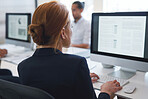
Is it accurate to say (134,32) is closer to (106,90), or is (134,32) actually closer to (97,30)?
(97,30)

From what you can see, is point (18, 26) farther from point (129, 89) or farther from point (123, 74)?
point (129, 89)

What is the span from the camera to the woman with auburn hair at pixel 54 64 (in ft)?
2.82

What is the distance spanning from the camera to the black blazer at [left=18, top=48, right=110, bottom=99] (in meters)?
0.86

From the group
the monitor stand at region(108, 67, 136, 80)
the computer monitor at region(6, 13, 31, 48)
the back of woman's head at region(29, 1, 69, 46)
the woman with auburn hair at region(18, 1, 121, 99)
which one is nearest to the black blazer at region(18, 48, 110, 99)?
the woman with auburn hair at region(18, 1, 121, 99)

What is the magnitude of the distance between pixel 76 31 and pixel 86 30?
0.20 m

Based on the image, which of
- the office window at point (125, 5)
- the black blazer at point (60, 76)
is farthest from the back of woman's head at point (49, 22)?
the office window at point (125, 5)

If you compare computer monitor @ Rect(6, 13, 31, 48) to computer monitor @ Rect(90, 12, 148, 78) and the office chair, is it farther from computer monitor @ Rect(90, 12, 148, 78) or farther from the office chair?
the office chair

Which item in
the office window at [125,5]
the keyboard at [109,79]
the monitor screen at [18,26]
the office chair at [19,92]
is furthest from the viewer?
the office window at [125,5]

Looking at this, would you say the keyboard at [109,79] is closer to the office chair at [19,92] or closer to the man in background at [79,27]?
the office chair at [19,92]

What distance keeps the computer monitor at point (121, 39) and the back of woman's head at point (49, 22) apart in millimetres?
609

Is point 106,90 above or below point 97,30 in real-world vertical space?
below

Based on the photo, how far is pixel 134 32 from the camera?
4.45 feet

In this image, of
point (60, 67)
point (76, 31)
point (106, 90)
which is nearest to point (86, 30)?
point (76, 31)

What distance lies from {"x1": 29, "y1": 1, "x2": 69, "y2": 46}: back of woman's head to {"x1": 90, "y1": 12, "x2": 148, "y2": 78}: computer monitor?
0.61 metres
